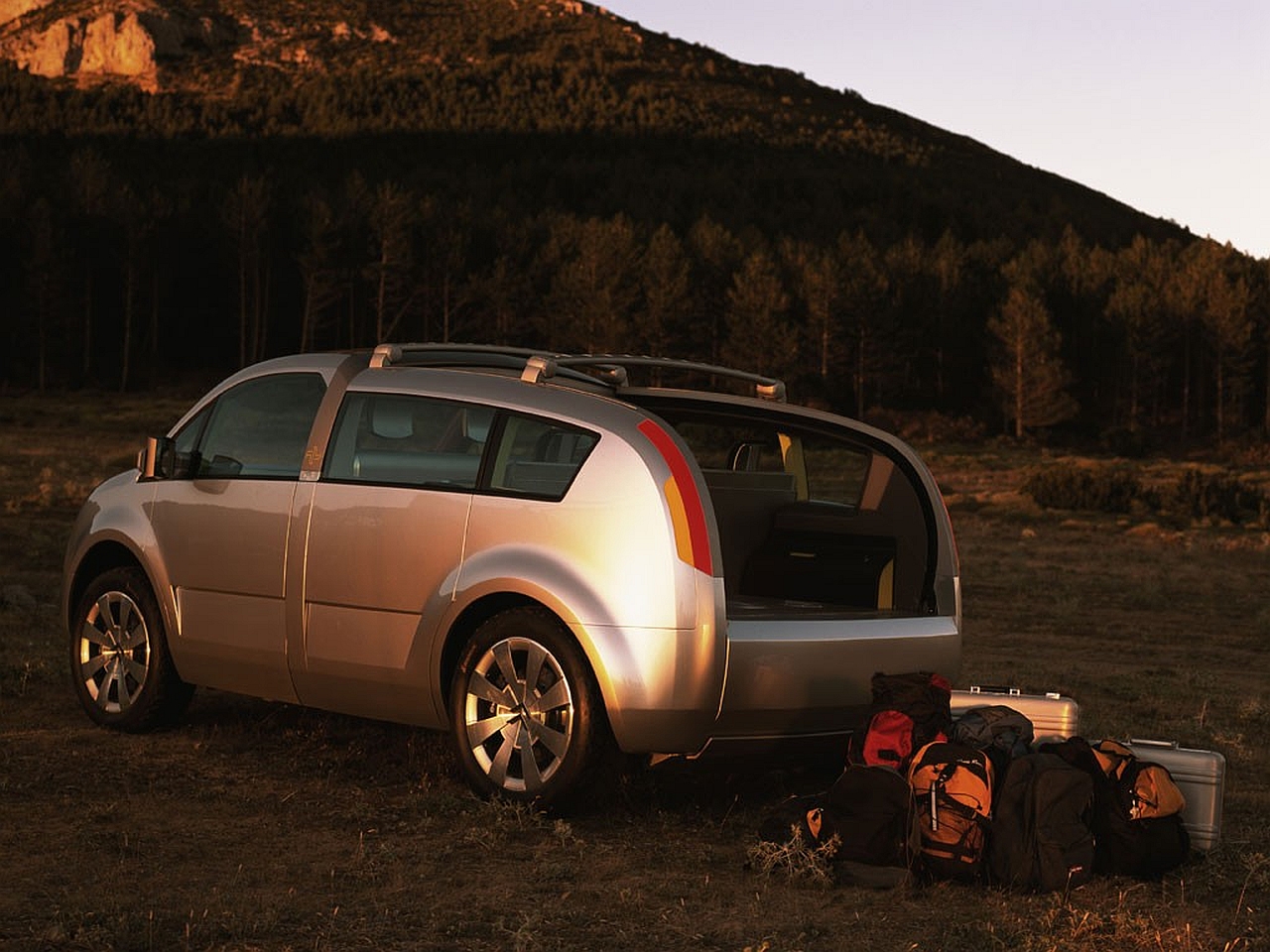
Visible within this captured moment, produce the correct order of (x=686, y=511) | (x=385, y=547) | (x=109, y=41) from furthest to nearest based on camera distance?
(x=109, y=41) < (x=385, y=547) < (x=686, y=511)

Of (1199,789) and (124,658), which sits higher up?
(124,658)

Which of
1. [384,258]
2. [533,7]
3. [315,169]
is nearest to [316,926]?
[384,258]

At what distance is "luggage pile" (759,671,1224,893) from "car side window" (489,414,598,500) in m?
1.43

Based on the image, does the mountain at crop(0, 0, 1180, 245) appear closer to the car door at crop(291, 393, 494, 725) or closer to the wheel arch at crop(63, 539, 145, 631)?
the wheel arch at crop(63, 539, 145, 631)

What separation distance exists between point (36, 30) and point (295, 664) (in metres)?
177

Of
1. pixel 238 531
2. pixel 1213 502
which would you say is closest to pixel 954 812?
pixel 238 531

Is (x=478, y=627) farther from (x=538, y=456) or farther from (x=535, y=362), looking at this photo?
(x=535, y=362)

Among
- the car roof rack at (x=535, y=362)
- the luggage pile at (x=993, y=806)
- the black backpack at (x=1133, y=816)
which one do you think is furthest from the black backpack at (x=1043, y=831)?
the car roof rack at (x=535, y=362)

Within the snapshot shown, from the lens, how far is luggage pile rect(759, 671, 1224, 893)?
5.33 m

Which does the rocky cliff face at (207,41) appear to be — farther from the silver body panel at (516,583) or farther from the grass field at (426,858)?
the silver body panel at (516,583)

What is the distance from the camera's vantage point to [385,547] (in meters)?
6.60

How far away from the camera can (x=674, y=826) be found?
6.29 meters

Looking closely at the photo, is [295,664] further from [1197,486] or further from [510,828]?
[1197,486]

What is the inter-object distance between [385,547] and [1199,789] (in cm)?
323
